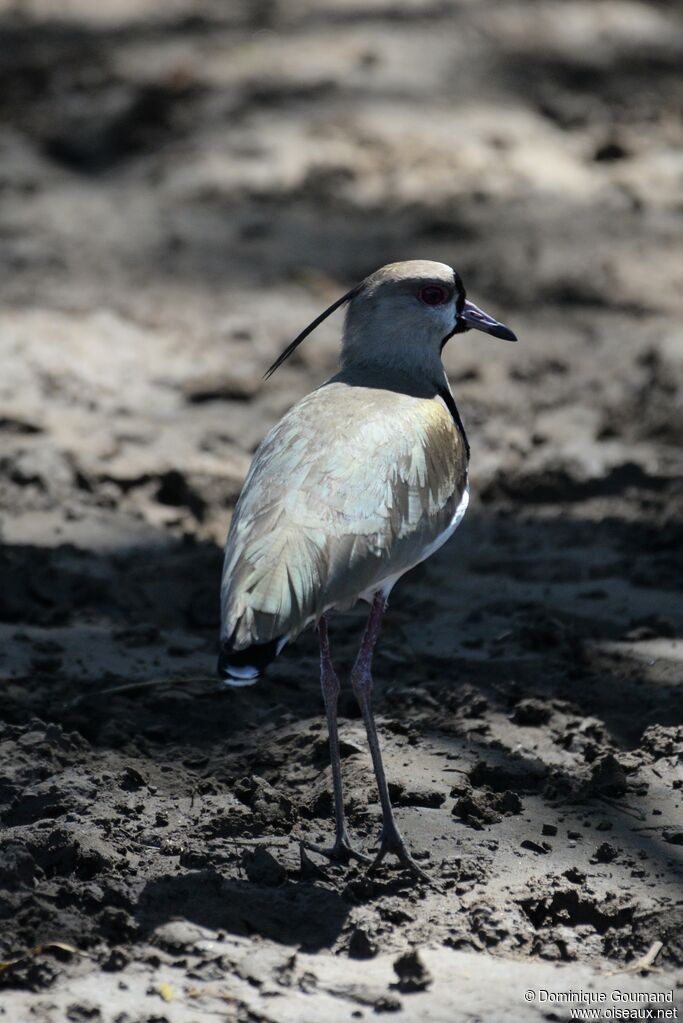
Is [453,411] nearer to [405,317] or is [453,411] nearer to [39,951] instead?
[405,317]

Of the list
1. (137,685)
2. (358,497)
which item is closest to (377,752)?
(358,497)

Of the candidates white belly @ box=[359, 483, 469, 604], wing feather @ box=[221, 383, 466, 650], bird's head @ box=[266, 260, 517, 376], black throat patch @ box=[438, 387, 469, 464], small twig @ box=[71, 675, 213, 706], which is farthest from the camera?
bird's head @ box=[266, 260, 517, 376]

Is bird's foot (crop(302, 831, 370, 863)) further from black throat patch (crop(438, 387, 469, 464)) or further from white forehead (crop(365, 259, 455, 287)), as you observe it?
white forehead (crop(365, 259, 455, 287))

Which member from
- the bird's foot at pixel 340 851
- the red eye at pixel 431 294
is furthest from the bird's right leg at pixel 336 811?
the red eye at pixel 431 294

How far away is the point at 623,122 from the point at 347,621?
15.2 feet

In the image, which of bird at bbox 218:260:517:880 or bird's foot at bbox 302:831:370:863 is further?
bird's foot at bbox 302:831:370:863

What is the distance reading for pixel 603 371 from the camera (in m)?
6.93

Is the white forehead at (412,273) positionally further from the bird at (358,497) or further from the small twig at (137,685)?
the small twig at (137,685)

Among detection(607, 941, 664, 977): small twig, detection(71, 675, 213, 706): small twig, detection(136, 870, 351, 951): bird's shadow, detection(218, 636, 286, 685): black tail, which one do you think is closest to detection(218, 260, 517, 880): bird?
detection(218, 636, 286, 685): black tail

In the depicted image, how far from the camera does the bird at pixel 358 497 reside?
3518mm

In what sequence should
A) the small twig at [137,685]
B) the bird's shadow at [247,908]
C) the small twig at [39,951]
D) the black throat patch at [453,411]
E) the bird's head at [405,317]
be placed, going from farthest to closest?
the bird's head at [405,317] → the black throat patch at [453,411] → the small twig at [137,685] → the bird's shadow at [247,908] → the small twig at [39,951]

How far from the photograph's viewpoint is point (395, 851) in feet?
12.2

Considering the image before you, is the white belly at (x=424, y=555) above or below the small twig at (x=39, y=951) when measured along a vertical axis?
above

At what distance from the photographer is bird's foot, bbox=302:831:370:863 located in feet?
12.3
